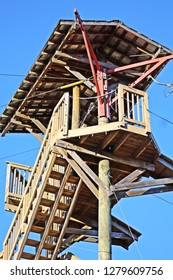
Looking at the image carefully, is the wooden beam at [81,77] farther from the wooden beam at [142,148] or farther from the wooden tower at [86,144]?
the wooden beam at [142,148]

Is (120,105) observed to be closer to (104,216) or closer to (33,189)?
(104,216)

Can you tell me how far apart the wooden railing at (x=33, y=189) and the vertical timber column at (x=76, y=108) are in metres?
0.45

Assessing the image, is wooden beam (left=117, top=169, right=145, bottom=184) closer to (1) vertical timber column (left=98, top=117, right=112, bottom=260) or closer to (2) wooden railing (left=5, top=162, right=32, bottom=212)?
(1) vertical timber column (left=98, top=117, right=112, bottom=260)

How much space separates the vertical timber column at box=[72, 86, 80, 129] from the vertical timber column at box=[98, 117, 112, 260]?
883mm

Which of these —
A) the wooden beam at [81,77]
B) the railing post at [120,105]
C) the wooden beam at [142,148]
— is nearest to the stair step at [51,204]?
the wooden beam at [142,148]

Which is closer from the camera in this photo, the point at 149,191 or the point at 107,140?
the point at 107,140

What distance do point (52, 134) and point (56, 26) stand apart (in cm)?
267

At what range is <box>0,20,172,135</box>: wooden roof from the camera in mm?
17281

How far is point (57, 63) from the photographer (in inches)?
687

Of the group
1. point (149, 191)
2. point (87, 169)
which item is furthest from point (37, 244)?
point (149, 191)

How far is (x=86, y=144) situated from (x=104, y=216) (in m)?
1.77

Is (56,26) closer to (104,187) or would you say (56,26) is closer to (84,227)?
(104,187)

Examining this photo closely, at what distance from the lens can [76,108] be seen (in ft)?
57.2
